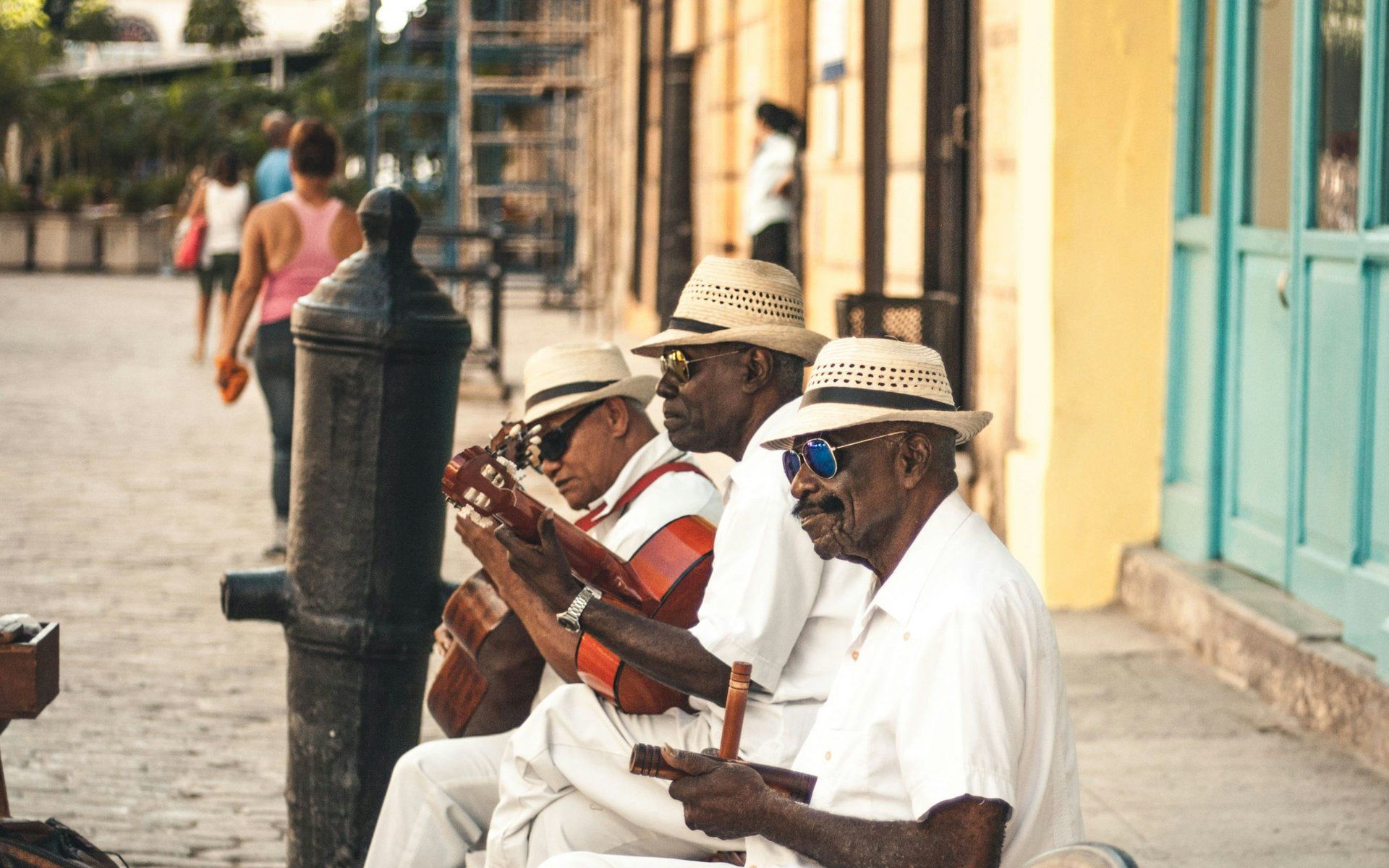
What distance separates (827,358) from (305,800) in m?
2.08

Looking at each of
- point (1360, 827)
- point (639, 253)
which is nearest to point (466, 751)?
point (1360, 827)

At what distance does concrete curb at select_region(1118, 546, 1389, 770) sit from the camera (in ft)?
16.4

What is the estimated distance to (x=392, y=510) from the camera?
4117 millimetres

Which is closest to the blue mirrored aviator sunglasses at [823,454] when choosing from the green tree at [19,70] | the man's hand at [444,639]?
the man's hand at [444,639]

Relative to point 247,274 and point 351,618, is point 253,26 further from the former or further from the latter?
point 351,618

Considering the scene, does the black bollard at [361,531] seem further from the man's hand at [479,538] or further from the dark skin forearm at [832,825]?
the dark skin forearm at [832,825]

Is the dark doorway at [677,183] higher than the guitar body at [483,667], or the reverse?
the dark doorway at [677,183]

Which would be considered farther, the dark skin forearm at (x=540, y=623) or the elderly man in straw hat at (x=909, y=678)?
the dark skin forearm at (x=540, y=623)

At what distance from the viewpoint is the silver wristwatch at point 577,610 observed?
126 inches

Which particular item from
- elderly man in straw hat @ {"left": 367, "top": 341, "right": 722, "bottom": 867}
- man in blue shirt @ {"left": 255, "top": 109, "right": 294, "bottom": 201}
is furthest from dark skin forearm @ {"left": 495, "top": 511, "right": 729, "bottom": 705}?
man in blue shirt @ {"left": 255, "top": 109, "right": 294, "bottom": 201}

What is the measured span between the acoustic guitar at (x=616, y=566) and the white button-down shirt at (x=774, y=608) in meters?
0.13

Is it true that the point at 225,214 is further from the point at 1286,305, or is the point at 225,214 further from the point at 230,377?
the point at 1286,305

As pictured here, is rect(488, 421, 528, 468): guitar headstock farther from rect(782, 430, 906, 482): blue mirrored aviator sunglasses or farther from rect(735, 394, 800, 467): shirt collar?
rect(782, 430, 906, 482): blue mirrored aviator sunglasses

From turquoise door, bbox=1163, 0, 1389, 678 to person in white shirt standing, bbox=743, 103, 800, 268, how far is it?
4830 mm
